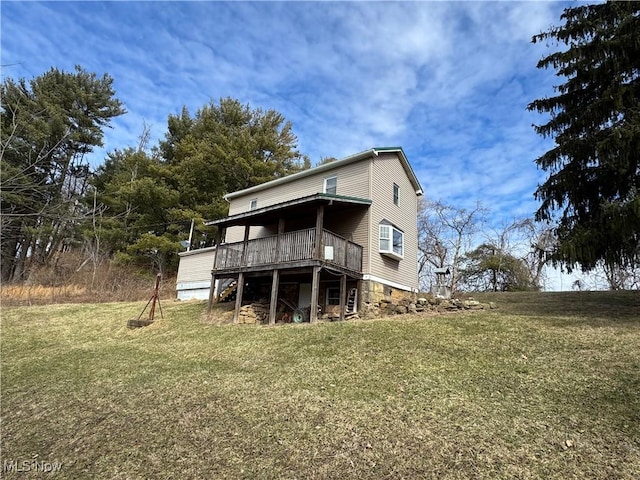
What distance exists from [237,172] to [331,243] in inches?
638

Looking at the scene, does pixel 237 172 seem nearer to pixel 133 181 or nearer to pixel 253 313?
pixel 133 181

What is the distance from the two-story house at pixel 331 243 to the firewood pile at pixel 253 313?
48 cm

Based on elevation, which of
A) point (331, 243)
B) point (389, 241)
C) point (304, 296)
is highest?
point (389, 241)

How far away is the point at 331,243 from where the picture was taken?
42.9 ft

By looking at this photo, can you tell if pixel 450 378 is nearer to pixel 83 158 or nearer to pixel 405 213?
pixel 405 213

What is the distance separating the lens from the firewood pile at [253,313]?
13817 millimetres

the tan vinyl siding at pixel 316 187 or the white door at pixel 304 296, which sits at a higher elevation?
the tan vinyl siding at pixel 316 187

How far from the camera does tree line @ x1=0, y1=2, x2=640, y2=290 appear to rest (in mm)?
10125

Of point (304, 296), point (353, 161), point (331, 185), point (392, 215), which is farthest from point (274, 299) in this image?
point (353, 161)

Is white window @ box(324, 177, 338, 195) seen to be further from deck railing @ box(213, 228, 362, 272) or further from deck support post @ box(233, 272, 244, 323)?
deck support post @ box(233, 272, 244, 323)

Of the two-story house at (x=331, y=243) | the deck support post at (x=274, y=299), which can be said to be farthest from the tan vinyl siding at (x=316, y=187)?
the deck support post at (x=274, y=299)

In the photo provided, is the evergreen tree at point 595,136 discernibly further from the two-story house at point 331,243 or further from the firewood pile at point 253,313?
the firewood pile at point 253,313

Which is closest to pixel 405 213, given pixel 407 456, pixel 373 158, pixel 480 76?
pixel 373 158

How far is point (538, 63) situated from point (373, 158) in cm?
636
